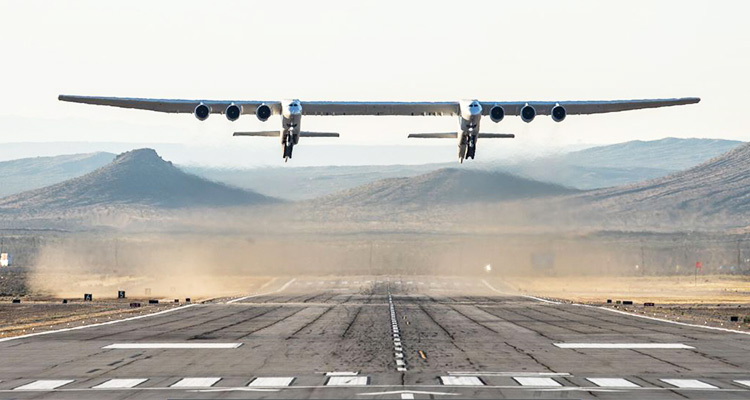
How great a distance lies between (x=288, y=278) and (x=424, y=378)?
119451 millimetres

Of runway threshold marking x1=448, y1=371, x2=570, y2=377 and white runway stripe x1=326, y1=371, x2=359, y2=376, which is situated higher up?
runway threshold marking x1=448, y1=371, x2=570, y2=377

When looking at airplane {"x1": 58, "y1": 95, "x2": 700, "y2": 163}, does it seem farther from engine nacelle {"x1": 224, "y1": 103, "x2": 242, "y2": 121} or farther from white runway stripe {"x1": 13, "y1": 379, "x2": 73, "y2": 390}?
white runway stripe {"x1": 13, "y1": 379, "x2": 73, "y2": 390}

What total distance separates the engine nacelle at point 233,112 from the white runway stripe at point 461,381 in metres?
26.5

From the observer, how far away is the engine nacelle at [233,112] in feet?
171

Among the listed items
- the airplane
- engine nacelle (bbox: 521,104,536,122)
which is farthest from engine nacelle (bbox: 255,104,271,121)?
engine nacelle (bbox: 521,104,536,122)

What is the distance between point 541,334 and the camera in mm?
46062

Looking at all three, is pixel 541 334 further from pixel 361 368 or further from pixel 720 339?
pixel 361 368

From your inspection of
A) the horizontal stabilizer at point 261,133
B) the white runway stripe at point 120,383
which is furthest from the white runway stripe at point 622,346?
the horizontal stabilizer at point 261,133

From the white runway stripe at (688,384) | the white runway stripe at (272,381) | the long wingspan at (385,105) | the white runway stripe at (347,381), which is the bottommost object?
the white runway stripe at (272,381)

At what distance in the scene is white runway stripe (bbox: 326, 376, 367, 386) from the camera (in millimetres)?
27109

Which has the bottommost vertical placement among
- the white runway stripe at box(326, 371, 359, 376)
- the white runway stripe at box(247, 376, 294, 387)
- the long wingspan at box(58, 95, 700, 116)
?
the white runway stripe at box(247, 376, 294, 387)

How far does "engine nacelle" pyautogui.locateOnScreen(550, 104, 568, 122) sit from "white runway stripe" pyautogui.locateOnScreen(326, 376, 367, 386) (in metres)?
28.2

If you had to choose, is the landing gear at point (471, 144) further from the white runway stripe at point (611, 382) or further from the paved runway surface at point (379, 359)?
the white runway stripe at point (611, 382)

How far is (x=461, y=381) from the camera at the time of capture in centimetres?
2777
